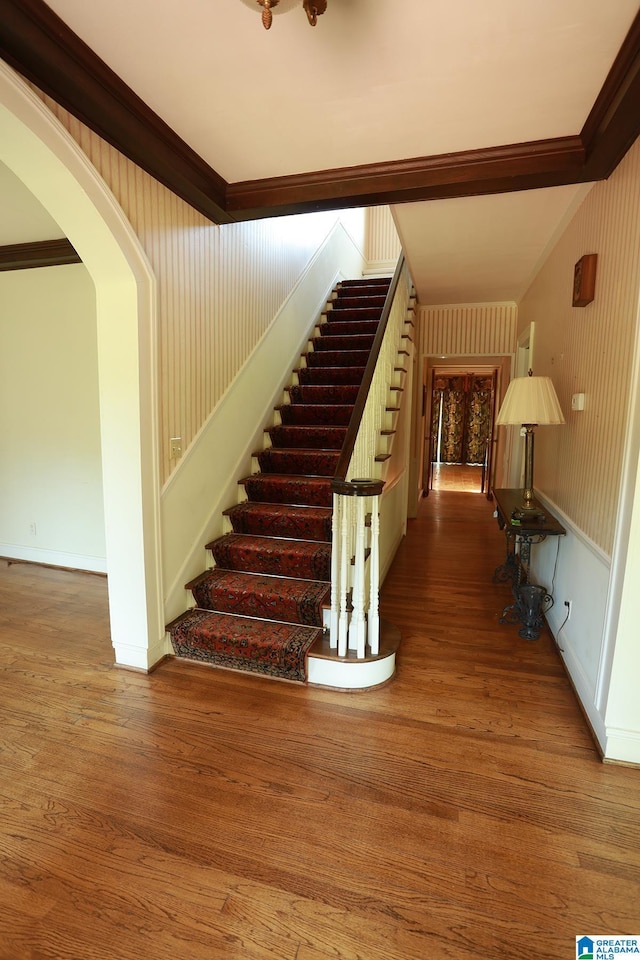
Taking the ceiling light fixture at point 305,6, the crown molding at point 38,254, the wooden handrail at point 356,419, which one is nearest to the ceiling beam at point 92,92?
the ceiling light fixture at point 305,6

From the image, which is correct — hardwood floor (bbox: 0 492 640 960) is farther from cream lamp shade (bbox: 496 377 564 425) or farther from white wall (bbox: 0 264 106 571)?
white wall (bbox: 0 264 106 571)

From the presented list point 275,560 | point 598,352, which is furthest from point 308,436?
point 598,352

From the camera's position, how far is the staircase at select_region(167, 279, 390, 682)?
8.85 feet

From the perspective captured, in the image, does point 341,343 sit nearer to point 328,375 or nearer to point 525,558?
point 328,375

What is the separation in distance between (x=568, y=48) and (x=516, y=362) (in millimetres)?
3986

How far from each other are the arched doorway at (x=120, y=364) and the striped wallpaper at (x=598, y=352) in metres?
2.27

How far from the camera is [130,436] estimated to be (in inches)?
98.4

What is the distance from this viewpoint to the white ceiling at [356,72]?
1574mm

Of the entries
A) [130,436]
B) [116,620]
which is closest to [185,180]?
[130,436]

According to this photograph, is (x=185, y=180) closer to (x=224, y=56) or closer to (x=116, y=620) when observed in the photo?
(x=224, y=56)

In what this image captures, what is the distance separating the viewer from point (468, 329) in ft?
19.1

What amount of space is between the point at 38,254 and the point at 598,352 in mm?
4082

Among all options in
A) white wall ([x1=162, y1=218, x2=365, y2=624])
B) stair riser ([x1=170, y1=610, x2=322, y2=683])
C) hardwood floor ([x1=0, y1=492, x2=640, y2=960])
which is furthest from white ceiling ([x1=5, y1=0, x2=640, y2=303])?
hardwood floor ([x1=0, y1=492, x2=640, y2=960])

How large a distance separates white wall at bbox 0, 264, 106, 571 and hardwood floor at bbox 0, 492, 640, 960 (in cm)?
164
